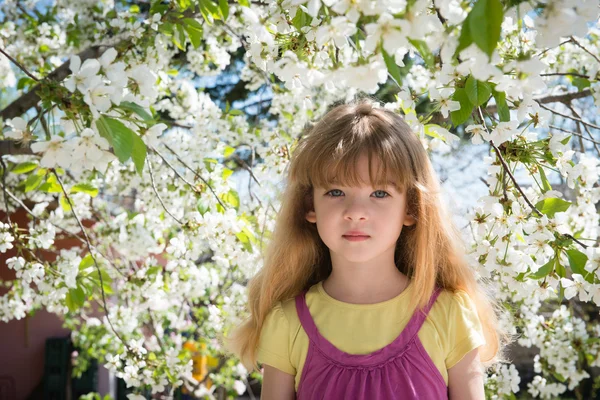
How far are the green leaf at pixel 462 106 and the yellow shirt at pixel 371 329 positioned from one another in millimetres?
494

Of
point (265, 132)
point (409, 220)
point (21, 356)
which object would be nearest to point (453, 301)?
point (409, 220)

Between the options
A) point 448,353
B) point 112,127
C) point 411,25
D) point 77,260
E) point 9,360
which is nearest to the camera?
point 411,25

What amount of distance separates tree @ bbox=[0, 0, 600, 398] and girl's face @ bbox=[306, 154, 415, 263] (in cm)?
19

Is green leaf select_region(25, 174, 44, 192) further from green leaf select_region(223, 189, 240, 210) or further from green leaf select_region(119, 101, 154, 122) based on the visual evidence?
green leaf select_region(119, 101, 154, 122)

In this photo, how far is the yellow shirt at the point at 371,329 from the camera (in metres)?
1.58

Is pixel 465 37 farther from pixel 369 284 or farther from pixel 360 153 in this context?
pixel 369 284

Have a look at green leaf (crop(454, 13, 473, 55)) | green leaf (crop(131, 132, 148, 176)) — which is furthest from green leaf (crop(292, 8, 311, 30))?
green leaf (crop(454, 13, 473, 55))

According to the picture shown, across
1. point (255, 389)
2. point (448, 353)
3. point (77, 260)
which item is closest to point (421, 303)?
point (448, 353)

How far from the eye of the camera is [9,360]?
6.90 meters

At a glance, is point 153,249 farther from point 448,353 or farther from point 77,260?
point 448,353

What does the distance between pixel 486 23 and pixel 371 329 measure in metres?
0.95

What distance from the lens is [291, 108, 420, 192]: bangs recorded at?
5.08 feet

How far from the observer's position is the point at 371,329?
160 centimetres

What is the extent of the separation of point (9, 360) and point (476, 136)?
669cm
